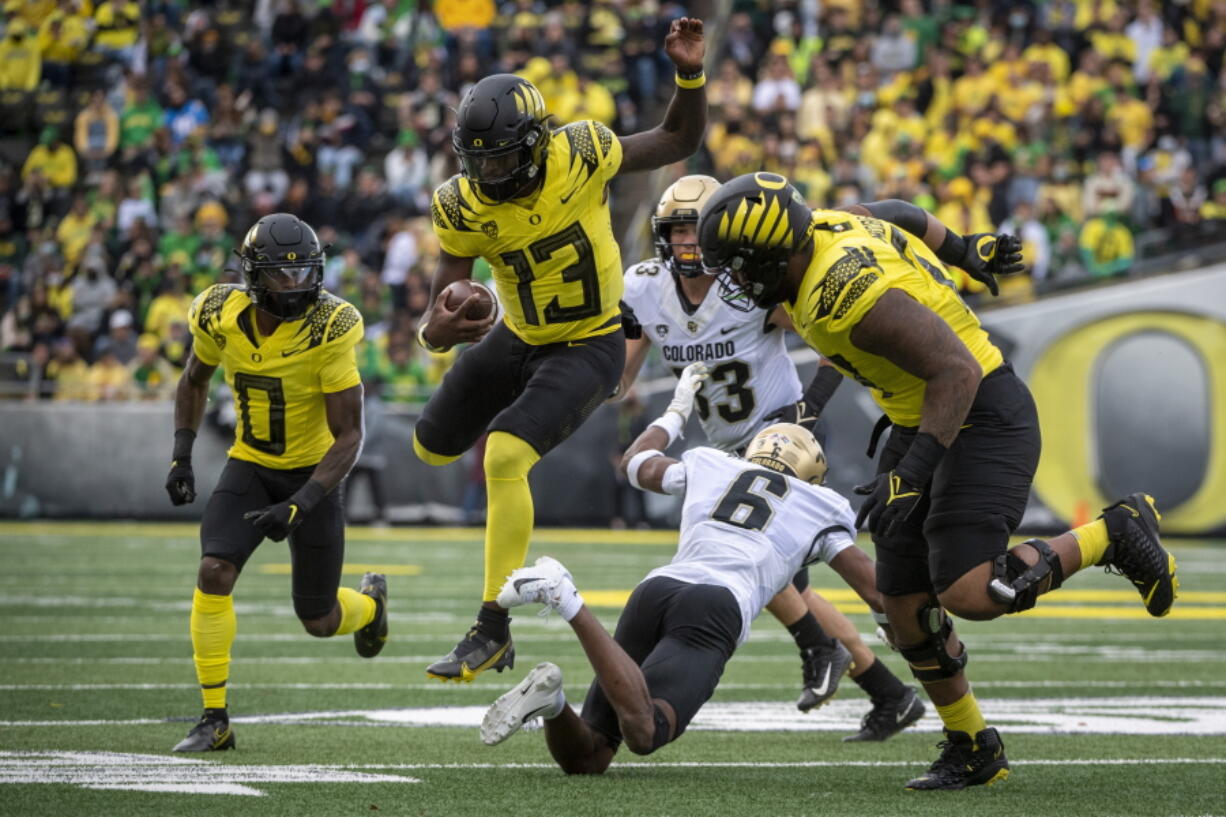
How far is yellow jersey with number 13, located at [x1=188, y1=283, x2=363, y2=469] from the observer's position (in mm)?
6750

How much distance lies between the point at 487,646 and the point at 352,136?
15.3 m

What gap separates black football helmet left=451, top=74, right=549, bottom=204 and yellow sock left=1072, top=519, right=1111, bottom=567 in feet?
7.06

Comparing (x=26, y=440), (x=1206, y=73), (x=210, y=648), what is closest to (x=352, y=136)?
(x=26, y=440)

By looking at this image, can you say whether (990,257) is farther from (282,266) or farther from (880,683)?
(282,266)

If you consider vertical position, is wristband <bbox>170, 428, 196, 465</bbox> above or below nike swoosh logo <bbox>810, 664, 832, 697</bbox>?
above

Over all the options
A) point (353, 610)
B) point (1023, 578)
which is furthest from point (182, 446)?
point (1023, 578)

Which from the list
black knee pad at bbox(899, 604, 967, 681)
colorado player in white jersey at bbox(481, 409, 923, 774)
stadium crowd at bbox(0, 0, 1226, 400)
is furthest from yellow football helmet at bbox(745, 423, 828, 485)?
stadium crowd at bbox(0, 0, 1226, 400)

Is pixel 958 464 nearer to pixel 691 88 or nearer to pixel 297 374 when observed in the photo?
pixel 691 88

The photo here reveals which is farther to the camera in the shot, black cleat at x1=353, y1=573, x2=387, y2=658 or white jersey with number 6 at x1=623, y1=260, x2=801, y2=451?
black cleat at x1=353, y1=573, x2=387, y2=658

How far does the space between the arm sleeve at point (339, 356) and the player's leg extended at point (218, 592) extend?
1.68ft

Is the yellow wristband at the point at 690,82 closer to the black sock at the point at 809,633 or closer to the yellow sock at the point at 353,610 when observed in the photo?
the black sock at the point at 809,633

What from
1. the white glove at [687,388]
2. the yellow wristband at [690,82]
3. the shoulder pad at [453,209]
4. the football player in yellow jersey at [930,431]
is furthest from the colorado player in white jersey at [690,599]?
the yellow wristband at [690,82]

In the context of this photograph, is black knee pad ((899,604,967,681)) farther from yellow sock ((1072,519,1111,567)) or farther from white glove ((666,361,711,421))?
white glove ((666,361,711,421))

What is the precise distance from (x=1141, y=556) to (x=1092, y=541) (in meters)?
0.16
